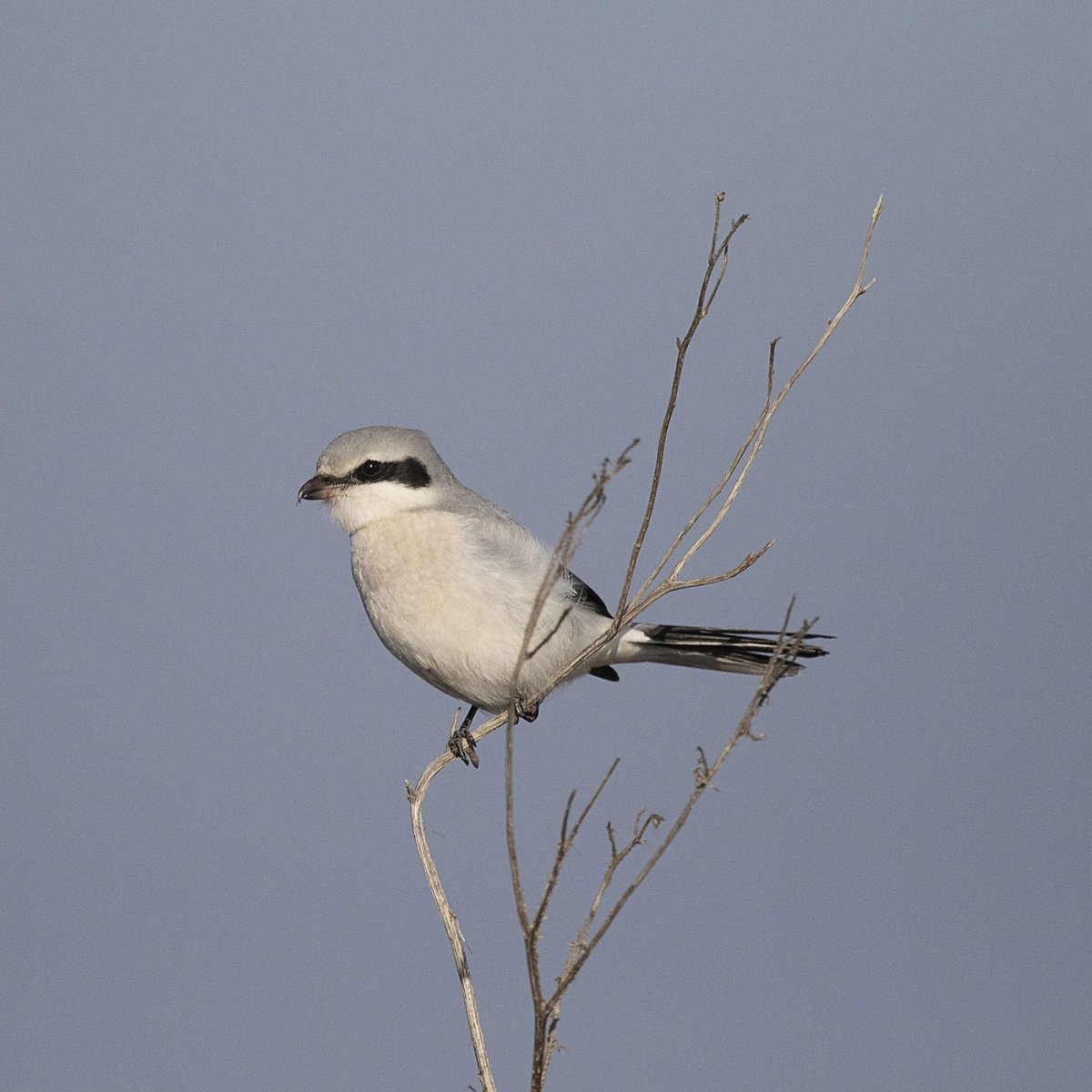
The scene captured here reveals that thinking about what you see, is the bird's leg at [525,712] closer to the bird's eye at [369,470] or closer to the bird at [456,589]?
the bird at [456,589]

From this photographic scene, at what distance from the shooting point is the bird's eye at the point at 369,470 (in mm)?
3020

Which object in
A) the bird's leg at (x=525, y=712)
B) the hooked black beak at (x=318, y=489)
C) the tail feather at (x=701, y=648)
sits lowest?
the bird's leg at (x=525, y=712)

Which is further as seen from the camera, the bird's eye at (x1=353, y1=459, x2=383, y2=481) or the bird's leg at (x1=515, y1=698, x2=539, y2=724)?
the bird's eye at (x1=353, y1=459, x2=383, y2=481)

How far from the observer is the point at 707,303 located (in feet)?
6.73

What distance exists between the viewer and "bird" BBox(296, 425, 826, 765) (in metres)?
2.89

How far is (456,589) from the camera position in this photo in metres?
2.90

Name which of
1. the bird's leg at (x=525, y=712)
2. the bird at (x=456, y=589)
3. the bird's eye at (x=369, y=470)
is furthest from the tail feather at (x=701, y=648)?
the bird's eye at (x=369, y=470)

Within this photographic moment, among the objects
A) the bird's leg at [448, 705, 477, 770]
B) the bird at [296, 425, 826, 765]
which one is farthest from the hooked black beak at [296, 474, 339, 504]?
the bird's leg at [448, 705, 477, 770]

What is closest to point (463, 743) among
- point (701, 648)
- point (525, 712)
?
point (525, 712)

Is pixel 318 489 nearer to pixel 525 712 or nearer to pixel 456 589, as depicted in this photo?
pixel 456 589

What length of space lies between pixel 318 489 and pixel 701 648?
95cm

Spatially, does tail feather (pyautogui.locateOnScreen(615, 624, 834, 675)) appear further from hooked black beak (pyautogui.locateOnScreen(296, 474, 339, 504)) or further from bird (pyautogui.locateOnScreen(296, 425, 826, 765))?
hooked black beak (pyautogui.locateOnScreen(296, 474, 339, 504))

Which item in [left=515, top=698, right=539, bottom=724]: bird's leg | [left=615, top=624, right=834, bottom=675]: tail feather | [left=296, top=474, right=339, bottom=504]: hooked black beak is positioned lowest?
[left=515, top=698, right=539, bottom=724]: bird's leg

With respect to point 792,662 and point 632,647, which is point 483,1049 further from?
point 632,647
